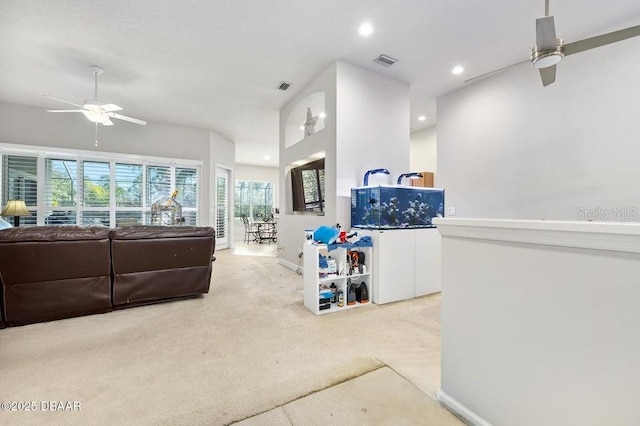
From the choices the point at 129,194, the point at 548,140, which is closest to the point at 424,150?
the point at 548,140

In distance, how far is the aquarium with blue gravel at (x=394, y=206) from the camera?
10.2 ft

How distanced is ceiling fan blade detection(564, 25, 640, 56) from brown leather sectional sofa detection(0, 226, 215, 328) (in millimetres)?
3482

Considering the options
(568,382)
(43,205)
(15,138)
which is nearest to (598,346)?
(568,382)

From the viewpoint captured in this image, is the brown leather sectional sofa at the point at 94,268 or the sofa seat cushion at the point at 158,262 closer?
the brown leather sectional sofa at the point at 94,268

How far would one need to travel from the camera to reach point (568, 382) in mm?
962

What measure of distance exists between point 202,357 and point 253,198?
9.14 m

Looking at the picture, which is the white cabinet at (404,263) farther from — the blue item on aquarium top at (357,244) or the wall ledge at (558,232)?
the wall ledge at (558,232)

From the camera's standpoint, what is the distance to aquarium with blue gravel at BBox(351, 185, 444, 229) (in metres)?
3.10

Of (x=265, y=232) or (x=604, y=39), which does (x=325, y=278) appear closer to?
(x=604, y=39)

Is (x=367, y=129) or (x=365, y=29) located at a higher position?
(x=365, y=29)

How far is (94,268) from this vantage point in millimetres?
2598

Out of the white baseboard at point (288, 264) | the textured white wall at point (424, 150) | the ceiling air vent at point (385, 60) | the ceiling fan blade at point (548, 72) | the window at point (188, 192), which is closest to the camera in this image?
the ceiling fan blade at point (548, 72)

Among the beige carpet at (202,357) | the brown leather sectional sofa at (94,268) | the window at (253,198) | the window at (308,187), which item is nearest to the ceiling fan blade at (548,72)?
the beige carpet at (202,357)

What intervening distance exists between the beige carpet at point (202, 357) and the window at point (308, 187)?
179 cm
